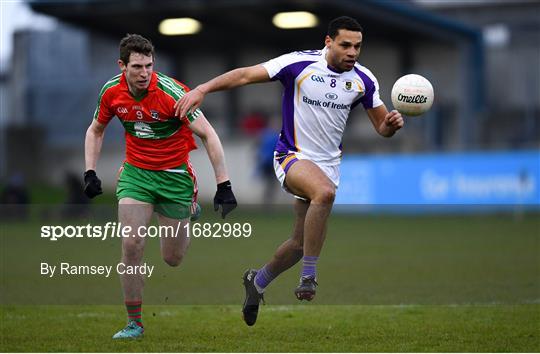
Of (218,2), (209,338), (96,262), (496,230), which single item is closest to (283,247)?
(209,338)

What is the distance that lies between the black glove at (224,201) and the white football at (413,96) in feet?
5.28

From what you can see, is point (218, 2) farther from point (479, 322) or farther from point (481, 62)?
point (479, 322)

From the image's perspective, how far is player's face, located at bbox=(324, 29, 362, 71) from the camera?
8.82 m

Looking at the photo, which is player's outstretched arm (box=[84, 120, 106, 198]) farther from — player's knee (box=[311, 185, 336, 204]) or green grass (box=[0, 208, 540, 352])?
player's knee (box=[311, 185, 336, 204])

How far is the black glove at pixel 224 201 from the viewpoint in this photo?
8.66m

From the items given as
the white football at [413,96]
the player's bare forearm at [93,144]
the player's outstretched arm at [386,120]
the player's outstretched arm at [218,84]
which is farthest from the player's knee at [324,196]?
the player's bare forearm at [93,144]

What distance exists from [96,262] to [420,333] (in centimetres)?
295

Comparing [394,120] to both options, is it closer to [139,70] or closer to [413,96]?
[413,96]

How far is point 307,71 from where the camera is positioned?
29.6ft

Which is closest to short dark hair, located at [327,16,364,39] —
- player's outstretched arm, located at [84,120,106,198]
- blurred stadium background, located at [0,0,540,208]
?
player's outstretched arm, located at [84,120,106,198]

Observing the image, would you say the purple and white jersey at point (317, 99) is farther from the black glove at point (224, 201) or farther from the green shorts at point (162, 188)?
the green shorts at point (162, 188)

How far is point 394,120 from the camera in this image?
8.70 meters

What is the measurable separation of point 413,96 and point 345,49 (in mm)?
704

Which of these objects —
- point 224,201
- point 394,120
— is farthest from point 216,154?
point 394,120
